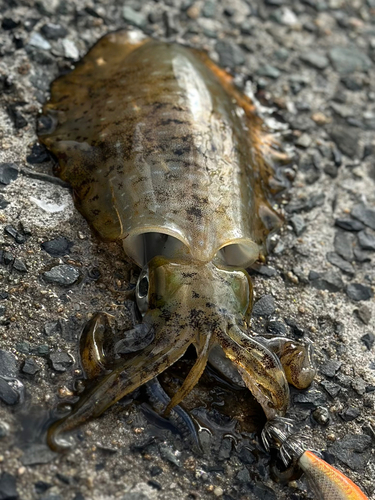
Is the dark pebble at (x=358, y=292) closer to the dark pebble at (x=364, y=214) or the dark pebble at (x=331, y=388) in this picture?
the dark pebble at (x=364, y=214)

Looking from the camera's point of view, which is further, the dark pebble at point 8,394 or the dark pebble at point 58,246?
the dark pebble at point 58,246

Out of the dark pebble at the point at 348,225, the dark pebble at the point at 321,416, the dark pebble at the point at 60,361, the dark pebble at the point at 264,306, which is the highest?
the dark pebble at the point at 348,225

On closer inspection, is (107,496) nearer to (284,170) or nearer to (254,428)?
(254,428)

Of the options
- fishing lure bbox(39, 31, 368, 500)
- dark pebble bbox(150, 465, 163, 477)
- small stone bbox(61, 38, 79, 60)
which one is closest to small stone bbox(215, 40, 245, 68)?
fishing lure bbox(39, 31, 368, 500)

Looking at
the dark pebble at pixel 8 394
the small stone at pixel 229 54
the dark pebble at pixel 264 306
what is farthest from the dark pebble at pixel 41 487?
the small stone at pixel 229 54

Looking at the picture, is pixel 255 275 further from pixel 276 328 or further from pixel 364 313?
pixel 364 313

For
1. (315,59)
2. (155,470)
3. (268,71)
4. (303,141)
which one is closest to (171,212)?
(155,470)

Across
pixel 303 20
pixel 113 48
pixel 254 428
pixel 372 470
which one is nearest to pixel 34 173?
pixel 113 48
